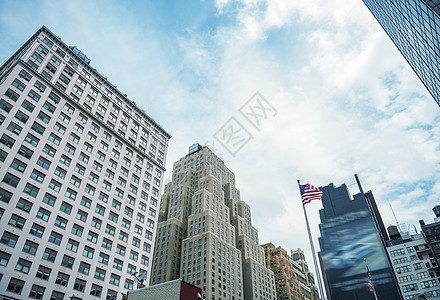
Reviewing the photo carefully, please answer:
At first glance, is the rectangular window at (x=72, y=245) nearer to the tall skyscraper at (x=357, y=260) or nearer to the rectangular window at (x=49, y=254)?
the rectangular window at (x=49, y=254)

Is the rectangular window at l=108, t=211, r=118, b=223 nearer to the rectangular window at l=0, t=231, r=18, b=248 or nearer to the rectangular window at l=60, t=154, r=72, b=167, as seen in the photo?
the rectangular window at l=60, t=154, r=72, b=167

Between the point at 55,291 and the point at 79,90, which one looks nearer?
the point at 55,291

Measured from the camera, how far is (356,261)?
599ft

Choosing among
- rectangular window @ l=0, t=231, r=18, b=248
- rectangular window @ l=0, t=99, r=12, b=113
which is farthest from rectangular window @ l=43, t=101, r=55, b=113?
rectangular window @ l=0, t=231, r=18, b=248

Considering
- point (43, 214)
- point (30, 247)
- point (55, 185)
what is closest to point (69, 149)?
point (55, 185)

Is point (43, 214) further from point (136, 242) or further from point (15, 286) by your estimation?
point (136, 242)

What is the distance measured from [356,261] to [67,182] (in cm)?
17949

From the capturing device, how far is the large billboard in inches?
6615

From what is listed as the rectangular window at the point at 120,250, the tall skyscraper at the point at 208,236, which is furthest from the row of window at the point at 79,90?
the tall skyscraper at the point at 208,236

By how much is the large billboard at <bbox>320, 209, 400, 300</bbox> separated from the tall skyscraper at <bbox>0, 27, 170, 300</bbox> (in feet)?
497

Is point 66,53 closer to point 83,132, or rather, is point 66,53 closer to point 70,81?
point 70,81

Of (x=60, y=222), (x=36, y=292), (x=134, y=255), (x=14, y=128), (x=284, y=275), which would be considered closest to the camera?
(x=36, y=292)

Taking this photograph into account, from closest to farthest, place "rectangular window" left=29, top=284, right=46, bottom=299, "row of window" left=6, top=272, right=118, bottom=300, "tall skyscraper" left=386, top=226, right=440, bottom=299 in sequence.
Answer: "row of window" left=6, top=272, right=118, bottom=300 < "rectangular window" left=29, top=284, right=46, bottom=299 < "tall skyscraper" left=386, top=226, right=440, bottom=299

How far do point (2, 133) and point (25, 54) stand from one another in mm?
21862
